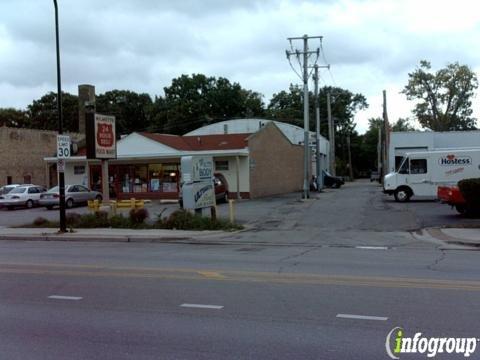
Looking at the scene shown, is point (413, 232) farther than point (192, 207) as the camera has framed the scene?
No

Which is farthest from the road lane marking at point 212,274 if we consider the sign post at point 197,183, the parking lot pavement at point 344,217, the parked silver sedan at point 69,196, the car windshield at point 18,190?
Answer: the car windshield at point 18,190

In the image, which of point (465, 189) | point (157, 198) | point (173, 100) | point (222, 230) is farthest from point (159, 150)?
point (173, 100)

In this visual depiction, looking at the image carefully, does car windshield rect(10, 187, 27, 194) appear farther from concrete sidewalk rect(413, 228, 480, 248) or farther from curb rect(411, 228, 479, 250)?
concrete sidewalk rect(413, 228, 480, 248)

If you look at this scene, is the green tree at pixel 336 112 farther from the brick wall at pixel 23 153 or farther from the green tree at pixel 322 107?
the brick wall at pixel 23 153

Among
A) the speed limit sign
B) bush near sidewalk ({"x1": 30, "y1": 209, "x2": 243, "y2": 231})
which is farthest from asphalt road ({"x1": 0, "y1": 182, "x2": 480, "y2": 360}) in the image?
the speed limit sign

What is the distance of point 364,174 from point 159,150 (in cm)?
7950

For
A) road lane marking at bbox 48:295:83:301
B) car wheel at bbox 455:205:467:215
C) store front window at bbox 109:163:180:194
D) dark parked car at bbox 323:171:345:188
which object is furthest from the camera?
dark parked car at bbox 323:171:345:188

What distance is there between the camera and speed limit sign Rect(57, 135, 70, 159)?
19.6 meters

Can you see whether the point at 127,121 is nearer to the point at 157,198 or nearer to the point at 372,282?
the point at 157,198

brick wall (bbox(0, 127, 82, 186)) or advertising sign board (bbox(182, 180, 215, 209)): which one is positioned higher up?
brick wall (bbox(0, 127, 82, 186))

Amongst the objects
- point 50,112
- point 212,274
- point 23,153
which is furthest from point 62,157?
point 50,112

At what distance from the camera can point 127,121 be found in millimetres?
84938

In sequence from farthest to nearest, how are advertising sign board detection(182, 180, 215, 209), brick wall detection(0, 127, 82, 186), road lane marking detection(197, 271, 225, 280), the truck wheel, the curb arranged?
brick wall detection(0, 127, 82, 186) < the truck wheel < advertising sign board detection(182, 180, 215, 209) < the curb < road lane marking detection(197, 271, 225, 280)

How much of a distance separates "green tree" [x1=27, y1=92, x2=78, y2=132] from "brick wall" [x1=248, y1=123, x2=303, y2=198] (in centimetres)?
4169
